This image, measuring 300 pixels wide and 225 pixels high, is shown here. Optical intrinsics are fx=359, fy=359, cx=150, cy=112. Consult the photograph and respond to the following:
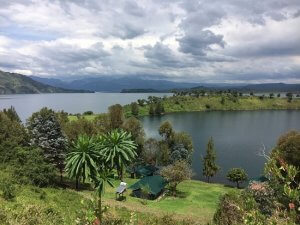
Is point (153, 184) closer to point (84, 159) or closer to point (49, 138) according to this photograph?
point (49, 138)

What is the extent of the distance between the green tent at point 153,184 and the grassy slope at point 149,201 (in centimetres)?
174

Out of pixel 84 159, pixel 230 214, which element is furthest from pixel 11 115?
pixel 230 214

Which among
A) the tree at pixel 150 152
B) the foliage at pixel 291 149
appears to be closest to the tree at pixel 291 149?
the foliage at pixel 291 149

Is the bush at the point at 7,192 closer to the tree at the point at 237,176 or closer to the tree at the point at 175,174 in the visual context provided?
the tree at the point at 175,174

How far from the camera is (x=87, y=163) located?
132ft

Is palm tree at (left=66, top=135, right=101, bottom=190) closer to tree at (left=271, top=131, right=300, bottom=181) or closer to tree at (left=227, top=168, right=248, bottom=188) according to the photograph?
tree at (left=271, top=131, right=300, bottom=181)

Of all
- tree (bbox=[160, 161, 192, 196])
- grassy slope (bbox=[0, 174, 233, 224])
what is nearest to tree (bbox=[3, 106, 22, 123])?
grassy slope (bbox=[0, 174, 233, 224])

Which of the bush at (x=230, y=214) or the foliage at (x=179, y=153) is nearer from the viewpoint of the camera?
the bush at (x=230, y=214)

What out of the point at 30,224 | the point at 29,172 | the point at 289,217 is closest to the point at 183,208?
the point at 29,172

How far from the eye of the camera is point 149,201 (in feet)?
182

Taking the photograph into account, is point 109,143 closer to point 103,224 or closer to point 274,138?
point 103,224

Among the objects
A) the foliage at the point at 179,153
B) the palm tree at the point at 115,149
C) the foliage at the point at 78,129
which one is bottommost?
the foliage at the point at 179,153

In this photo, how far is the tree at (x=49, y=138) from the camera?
5709 cm

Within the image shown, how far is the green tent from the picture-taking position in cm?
5935
